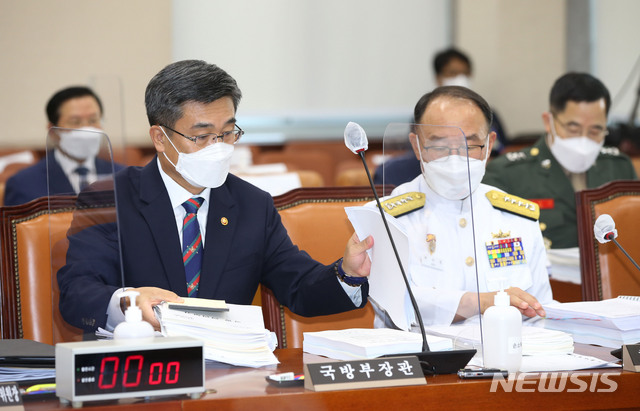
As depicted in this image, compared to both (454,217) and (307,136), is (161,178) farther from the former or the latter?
(307,136)

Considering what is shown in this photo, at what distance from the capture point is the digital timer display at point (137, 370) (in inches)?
51.3

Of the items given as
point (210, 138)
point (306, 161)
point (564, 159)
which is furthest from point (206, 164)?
point (306, 161)

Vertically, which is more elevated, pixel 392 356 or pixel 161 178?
pixel 161 178

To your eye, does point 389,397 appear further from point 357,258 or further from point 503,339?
point 357,258

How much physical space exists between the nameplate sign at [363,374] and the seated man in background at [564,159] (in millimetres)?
2111

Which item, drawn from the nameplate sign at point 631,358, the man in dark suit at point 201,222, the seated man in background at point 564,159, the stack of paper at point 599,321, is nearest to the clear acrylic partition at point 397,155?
the man in dark suit at point 201,222

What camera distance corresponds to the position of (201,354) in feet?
4.45

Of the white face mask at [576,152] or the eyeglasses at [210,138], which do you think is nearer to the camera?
the eyeglasses at [210,138]

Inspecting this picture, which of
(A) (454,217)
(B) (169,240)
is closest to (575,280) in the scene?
(A) (454,217)

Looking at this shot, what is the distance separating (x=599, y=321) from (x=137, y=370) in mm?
1058

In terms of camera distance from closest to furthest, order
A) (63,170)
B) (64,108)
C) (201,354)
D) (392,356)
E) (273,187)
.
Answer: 1. (201,354)
2. (392,356)
3. (63,170)
4. (273,187)
5. (64,108)

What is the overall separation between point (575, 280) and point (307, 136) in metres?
4.32

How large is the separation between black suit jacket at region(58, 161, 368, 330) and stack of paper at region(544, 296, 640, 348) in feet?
1.49

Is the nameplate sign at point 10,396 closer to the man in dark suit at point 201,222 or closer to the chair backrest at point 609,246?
the man in dark suit at point 201,222
